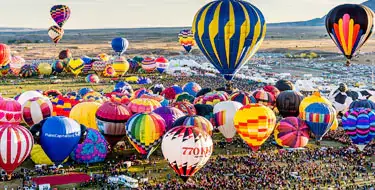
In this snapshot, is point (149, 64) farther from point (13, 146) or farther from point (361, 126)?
point (13, 146)

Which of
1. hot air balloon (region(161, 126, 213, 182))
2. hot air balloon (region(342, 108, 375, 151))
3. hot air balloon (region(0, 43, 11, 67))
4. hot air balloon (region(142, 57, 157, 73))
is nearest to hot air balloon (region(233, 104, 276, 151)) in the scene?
hot air balloon (region(342, 108, 375, 151))

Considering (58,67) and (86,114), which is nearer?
(86,114)

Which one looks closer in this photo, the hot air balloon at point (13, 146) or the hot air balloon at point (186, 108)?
the hot air balloon at point (13, 146)

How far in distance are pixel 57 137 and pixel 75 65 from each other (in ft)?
85.7

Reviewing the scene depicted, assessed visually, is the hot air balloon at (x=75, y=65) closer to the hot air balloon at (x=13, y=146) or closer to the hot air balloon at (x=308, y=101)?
the hot air balloon at (x=308, y=101)

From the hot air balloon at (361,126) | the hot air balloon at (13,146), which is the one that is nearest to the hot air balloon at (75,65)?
the hot air balloon at (13,146)

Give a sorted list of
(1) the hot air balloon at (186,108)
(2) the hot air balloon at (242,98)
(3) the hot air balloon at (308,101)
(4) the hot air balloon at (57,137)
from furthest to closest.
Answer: (2) the hot air balloon at (242,98) < (3) the hot air balloon at (308,101) < (1) the hot air balloon at (186,108) < (4) the hot air balloon at (57,137)

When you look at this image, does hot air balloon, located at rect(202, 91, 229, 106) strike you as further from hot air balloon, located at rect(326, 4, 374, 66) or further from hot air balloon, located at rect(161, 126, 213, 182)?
hot air balloon, located at rect(161, 126, 213, 182)

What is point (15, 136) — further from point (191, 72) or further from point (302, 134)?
point (191, 72)

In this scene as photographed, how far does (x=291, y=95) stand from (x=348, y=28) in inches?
150

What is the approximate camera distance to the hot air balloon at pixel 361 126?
19469mm

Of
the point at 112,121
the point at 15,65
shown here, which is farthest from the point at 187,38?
the point at 112,121

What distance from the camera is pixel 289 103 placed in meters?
23.8

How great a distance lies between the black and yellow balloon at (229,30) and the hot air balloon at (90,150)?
7282mm
